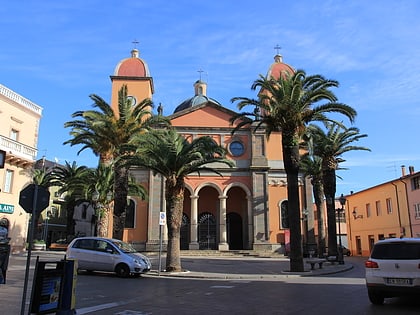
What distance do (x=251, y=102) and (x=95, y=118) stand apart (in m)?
9.94

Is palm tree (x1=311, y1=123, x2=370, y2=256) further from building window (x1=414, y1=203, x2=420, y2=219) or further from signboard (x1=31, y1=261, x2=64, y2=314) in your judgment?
signboard (x1=31, y1=261, x2=64, y2=314)

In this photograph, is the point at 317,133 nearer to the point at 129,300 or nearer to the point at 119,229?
the point at 119,229

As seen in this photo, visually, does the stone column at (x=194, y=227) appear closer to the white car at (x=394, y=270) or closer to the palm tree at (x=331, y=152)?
the palm tree at (x=331, y=152)

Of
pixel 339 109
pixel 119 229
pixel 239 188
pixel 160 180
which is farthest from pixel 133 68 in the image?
pixel 339 109

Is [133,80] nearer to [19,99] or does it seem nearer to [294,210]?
[19,99]

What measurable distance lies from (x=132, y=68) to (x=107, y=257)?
29357 millimetres

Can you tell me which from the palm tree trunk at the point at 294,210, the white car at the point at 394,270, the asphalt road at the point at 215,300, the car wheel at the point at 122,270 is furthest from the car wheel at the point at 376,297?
the palm tree trunk at the point at 294,210

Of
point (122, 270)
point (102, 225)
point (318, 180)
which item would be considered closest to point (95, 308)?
point (122, 270)

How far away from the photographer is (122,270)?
16812 mm

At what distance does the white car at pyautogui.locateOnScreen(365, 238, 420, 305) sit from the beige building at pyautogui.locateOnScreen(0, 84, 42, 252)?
26773 millimetres

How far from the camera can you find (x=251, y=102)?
21.4m

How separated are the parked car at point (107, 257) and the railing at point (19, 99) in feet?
57.1

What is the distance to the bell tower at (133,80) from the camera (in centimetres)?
4125

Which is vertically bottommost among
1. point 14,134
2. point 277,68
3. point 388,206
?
point 388,206
